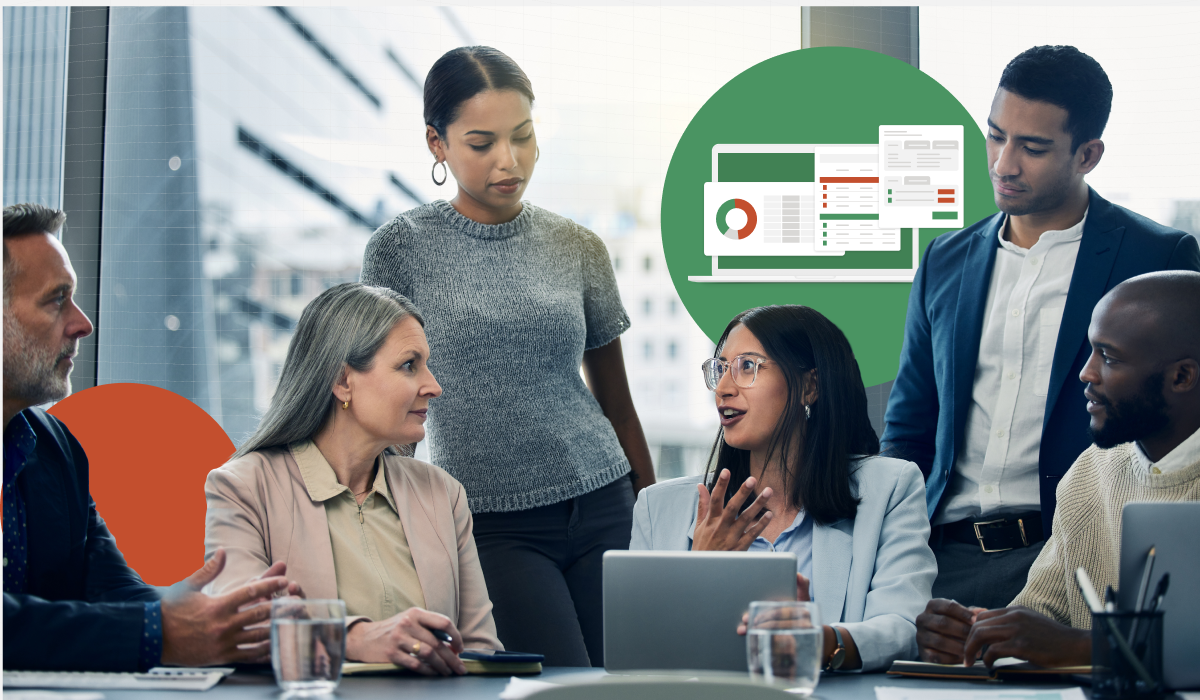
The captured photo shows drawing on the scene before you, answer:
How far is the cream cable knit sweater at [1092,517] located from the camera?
5.65 ft

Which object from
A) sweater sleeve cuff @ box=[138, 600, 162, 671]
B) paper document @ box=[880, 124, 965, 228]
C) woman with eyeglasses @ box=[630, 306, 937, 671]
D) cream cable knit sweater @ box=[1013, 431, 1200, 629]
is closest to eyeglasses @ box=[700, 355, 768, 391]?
woman with eyeglasses @ box=[630, 306, 937, 671]

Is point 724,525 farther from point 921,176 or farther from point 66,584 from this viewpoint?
point 921,176

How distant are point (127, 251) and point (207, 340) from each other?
368mm

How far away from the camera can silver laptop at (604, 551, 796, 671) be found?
1.43m

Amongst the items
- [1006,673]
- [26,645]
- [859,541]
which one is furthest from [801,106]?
[26,645]

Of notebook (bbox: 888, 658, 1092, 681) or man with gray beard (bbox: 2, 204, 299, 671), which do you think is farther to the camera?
man with gray beard (bbox: 2, 204, 299, 671)

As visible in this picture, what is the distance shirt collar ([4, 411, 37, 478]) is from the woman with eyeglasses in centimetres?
117

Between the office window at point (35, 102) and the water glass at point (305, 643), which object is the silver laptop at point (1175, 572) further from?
the office window at point (35, 102)

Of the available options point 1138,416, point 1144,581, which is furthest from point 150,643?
point 1138,416

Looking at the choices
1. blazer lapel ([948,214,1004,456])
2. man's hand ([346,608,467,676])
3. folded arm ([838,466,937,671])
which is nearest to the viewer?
man's hand ([346,608,467,676])

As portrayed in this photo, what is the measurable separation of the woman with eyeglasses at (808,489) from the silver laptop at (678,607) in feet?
0.97

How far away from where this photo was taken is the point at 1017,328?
7.62 ft

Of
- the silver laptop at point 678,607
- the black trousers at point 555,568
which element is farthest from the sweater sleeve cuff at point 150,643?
the black trousers at point 555,568

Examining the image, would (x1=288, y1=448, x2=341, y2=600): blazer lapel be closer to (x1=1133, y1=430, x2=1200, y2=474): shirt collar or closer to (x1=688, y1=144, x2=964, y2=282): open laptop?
(x1=688, y1=144, x2=964, y2=282): open laptop
